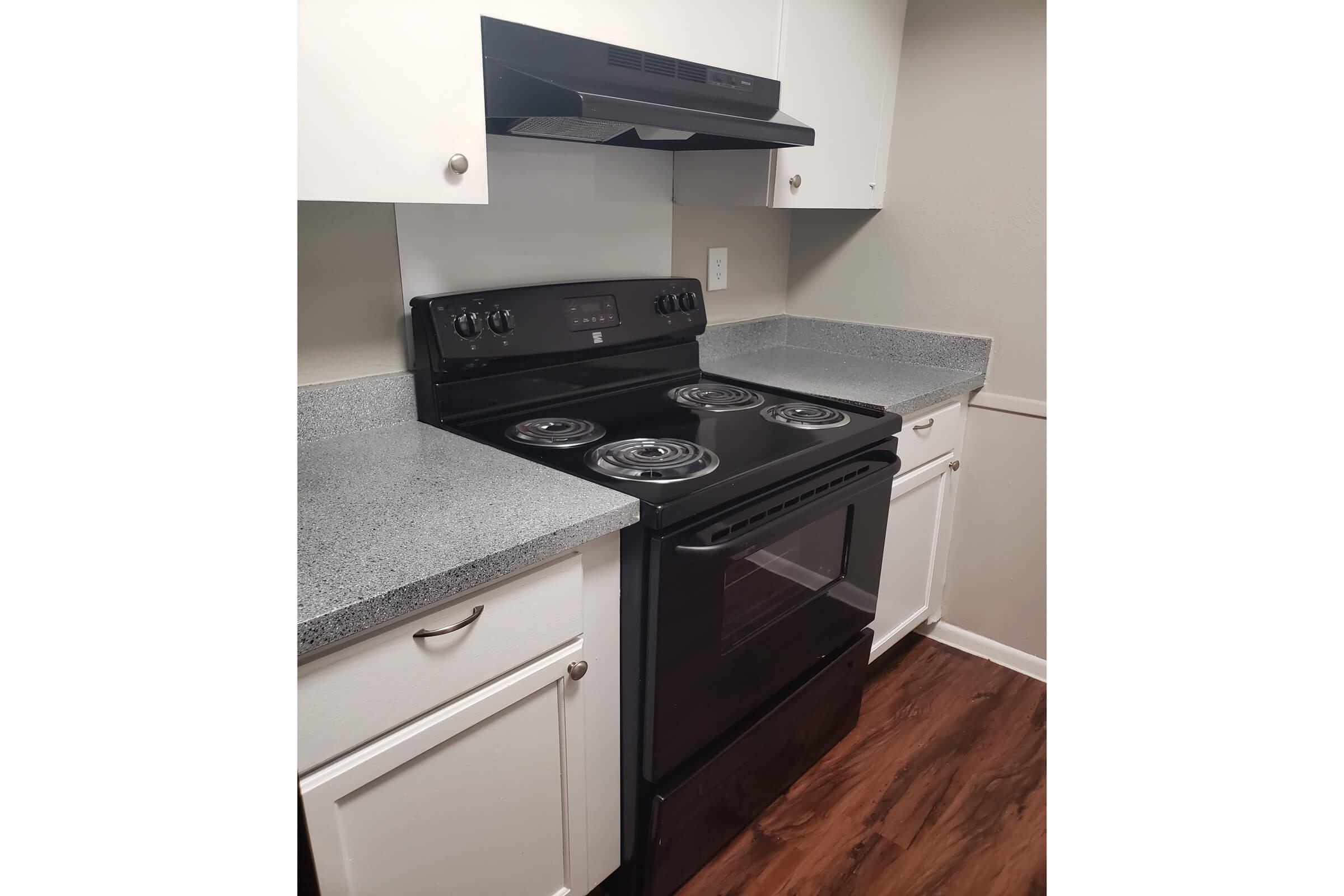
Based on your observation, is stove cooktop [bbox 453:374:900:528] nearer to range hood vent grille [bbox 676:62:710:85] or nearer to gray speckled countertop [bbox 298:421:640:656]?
gray speckled countertop [bbox 298:421:640:656]

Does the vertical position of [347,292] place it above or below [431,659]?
above

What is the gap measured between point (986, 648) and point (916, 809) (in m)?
0.76

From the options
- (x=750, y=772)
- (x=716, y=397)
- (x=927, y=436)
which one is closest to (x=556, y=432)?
(x=716, y=397)

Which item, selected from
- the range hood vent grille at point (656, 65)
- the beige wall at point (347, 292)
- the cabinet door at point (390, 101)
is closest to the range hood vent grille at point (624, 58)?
the range hood vent grille at point (656, 65)

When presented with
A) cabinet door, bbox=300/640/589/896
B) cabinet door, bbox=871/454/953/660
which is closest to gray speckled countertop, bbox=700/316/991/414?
cabinet door, bbox=871/454/953/660

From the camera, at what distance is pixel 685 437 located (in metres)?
1.58

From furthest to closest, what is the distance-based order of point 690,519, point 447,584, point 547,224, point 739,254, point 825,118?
point 739,254 → point 825,118 → point 547,224 → point 690,519 → point 447,584

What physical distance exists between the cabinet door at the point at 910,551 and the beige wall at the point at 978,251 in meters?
0.13

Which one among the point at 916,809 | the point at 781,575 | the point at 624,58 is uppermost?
the point at 624,58

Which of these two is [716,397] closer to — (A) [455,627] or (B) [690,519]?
(B) [690,519]

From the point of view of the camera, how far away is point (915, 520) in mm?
2184

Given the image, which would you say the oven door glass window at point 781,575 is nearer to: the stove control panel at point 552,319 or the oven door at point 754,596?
the oven door at point 754,596

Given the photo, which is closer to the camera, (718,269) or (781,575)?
(781,575)

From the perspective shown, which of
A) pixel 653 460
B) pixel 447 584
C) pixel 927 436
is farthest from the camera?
pixel 927 436
